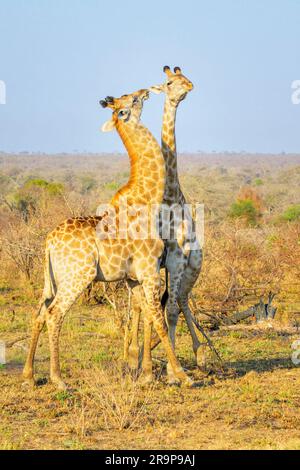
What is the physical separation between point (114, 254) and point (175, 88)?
2052 mm

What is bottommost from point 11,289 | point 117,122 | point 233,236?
point 11,289

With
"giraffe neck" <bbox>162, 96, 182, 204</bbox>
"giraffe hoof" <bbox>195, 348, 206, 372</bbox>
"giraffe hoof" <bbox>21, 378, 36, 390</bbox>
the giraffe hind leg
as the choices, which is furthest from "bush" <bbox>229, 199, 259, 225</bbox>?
"giraffe hoof" <bbox>21, 378, 36, 390</bbox>

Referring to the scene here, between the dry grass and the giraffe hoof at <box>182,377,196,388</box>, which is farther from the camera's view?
the giraffe hoof at <box>182,377,196,388</box>

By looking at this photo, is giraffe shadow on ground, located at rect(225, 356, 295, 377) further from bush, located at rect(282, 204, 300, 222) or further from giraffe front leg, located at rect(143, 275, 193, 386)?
bush, located at rect(282, 204, 300, 222)

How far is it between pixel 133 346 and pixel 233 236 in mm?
5324

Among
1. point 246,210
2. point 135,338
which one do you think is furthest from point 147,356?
point 246,210

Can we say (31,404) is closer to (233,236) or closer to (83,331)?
(83,331)

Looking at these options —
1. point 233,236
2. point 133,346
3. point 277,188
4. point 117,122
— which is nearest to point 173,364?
point 133,346

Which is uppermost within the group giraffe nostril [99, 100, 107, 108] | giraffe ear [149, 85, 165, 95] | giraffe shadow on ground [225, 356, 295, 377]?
giraffe ear [149, 85, 165, 95]

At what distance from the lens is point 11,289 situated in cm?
1541

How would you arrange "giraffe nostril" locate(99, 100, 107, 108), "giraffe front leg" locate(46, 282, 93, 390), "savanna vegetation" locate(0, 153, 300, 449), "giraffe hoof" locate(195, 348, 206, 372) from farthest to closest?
"giraffe hoof" locate(195, 348, 206, 372), "giraffe nostril" locate(99, 100, 107, 108), "giraffe front leg" locate(46, 282, 93, 390), "savanna vegetation" locate(0, 153, 300, 449)

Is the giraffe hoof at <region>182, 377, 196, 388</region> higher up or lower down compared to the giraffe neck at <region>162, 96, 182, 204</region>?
lower down

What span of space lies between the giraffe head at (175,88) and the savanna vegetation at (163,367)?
9.43 ft

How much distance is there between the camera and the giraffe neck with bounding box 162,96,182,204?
8688 millimetres
